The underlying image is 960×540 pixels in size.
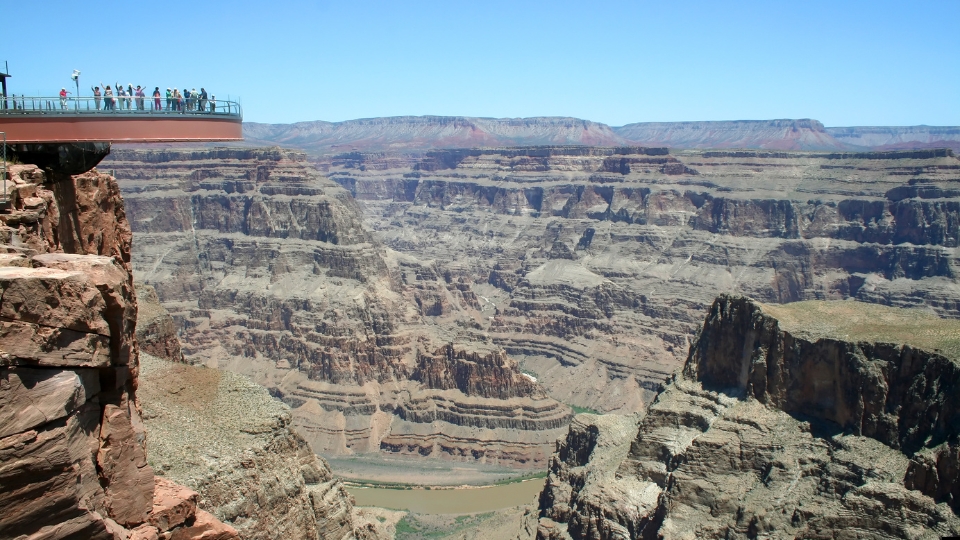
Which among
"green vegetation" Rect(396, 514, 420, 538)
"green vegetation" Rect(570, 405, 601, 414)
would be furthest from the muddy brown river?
"green vegetation" Rect(570, 405, 601, 414)

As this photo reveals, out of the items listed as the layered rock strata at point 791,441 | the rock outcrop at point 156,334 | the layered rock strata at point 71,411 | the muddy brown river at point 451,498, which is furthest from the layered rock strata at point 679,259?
the layered rock strata at point 71,411

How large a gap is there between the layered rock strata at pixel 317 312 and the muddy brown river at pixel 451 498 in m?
8.33

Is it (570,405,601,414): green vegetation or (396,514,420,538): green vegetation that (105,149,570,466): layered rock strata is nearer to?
(570,405,601,414): green vegetation

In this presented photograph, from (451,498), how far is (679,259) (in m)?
78.8

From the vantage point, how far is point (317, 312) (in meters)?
117

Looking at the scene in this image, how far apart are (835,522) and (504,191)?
154635mm

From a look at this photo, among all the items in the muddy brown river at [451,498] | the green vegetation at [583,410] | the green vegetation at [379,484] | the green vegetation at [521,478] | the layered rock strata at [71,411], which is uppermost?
the layered rock strata at [71,411]

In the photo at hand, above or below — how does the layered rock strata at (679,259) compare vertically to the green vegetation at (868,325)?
below

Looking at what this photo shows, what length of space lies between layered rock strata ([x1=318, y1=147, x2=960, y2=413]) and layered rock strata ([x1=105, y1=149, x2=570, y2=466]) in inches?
276

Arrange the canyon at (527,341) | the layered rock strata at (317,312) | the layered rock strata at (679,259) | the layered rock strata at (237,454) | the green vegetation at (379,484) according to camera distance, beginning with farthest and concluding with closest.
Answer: the layered rock strata at (679,259) < the layered rock strata at (317,312) < the green vegetation at (379,484) < the layered rock strata at (237,454) < the canyon at (527,341)

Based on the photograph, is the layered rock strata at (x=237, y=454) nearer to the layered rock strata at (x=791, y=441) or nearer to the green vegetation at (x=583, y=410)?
the layered rock strata at (x=791, y=441)

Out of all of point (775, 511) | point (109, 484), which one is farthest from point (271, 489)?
point (775, 511)

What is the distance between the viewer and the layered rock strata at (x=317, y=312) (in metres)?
97.2

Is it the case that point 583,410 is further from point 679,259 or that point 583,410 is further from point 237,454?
point 237,454
